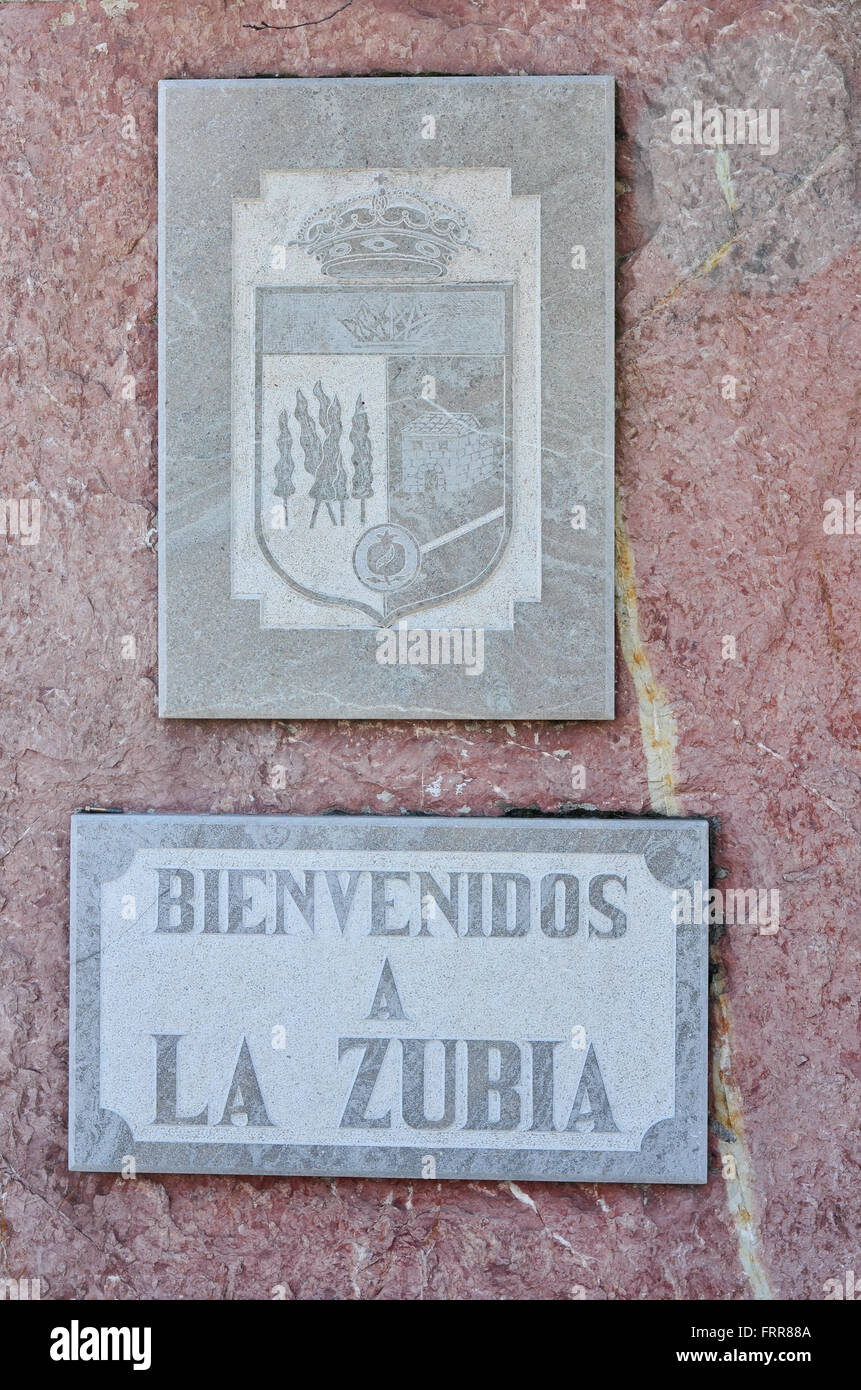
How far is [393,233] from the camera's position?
265 centimetres

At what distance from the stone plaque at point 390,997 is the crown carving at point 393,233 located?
146cm

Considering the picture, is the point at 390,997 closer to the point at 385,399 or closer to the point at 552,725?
the point at 552,725

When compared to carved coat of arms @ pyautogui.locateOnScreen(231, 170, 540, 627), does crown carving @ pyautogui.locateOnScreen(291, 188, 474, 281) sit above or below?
above

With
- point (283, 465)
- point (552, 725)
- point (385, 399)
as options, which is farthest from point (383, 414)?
point (552, 725)

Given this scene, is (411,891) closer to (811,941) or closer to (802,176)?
(811,941)

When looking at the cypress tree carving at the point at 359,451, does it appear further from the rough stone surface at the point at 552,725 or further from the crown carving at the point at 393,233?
the rough stone surface at the point at 552,725

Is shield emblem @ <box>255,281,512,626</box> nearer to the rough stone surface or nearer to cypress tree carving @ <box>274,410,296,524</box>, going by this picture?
cypress tree carving @ <box>274,410,296,524</box>

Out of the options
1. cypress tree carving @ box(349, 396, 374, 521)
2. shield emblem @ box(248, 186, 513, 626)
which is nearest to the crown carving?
shield emblem @ box(248, 186, 513, 626)

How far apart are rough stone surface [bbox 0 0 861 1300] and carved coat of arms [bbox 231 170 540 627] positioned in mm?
298

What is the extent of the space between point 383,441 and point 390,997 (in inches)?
57.9

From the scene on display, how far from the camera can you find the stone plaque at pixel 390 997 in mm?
2633

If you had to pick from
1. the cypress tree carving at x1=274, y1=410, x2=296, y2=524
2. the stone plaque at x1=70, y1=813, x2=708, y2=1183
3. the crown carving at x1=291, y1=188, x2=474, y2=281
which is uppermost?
the crown carving at x1=291, y1=188, x2=474, y2=281

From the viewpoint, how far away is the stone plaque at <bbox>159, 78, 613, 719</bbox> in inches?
104

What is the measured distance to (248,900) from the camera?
8.81 feet
